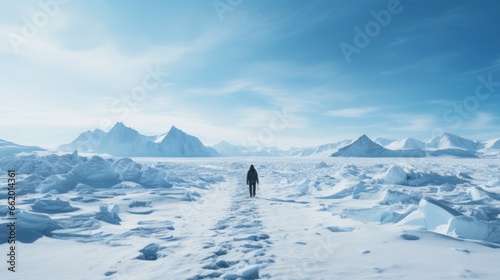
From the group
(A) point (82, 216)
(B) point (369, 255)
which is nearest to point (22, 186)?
(A) point (82, 216)

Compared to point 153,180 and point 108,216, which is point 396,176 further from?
point 108,216

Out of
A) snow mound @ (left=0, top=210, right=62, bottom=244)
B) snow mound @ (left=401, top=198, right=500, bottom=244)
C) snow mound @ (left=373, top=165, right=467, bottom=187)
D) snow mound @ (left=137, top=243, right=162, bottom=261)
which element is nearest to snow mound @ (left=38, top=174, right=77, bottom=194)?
snow mound @ (left=0, top=210, right=62, bottom=244)

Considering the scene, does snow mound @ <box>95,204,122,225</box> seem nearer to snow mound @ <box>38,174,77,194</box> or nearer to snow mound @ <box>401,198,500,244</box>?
snow mound @ <box>38,174,77,194</box>

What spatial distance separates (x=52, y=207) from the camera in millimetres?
7930

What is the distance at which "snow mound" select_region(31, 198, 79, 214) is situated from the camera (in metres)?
7.74

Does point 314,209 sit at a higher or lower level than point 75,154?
lower

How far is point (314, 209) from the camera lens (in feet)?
29.4

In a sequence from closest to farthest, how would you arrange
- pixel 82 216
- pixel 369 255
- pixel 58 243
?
pixel 369 255 < pixel 58 243 < pixel 82 216

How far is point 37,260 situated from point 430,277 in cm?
588

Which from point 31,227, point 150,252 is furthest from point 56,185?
point 150,252

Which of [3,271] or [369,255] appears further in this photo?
[369,255]

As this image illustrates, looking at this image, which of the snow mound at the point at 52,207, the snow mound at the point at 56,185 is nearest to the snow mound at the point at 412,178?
the snow mound at the point at 52,207

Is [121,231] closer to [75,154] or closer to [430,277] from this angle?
[430,277]

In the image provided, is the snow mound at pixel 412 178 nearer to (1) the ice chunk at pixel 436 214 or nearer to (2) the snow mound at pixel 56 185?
(1) the ice chunk at pixel 436 214
